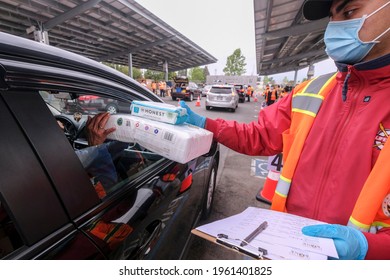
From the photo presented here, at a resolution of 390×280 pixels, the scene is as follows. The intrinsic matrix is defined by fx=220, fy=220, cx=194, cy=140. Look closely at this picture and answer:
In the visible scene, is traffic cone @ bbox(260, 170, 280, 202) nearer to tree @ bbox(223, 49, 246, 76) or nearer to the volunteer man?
the volunteer man

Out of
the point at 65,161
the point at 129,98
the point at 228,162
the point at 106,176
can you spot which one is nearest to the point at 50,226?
the point at 65,161

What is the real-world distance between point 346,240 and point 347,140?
0.45 meters

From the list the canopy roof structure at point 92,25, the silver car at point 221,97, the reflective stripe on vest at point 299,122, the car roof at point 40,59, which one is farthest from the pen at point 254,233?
the canopy roof structure at point 92,25

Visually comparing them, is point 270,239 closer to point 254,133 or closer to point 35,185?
point 254,133

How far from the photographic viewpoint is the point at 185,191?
1.74m

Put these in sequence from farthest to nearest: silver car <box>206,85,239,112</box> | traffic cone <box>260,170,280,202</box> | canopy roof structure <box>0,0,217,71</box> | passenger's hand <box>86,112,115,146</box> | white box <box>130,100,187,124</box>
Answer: silver car <box>206,85,239,112</box>, canopy roof structure <box>0,0,217,71</box>, traffic cone <box>260,170,280,202</box>, passenger's hand <box>86,112,115,146</box>, white box <box>130,100,187,124</box>

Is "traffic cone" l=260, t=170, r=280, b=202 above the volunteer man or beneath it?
beneath

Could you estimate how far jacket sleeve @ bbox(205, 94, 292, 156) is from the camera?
143 centimetres

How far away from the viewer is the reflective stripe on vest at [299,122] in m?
1.17

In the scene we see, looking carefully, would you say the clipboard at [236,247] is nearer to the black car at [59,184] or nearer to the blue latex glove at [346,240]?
the blue latex glove at [346,240]

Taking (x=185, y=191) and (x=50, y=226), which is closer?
(x=50, y=226)

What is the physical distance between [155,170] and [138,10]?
48.2 ft

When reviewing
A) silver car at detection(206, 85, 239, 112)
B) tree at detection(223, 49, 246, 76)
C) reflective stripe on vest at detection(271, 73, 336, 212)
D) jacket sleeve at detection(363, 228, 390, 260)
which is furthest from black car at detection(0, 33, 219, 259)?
tree at detection(223, 49, 246, 76)

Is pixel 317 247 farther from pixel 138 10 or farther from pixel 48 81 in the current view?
pixel 138 10
